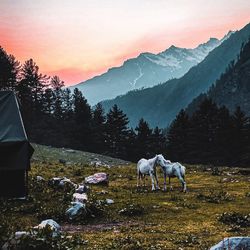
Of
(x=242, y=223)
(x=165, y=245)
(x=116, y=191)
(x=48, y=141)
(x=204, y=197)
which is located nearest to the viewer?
(x=165, y=245)

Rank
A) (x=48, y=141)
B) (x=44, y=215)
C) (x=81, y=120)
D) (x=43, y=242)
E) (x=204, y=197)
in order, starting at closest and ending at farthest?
(x=43, y=242), (x=44, y=215), (x=204, y=197), (x=48, y=141), (x=81, y=120)

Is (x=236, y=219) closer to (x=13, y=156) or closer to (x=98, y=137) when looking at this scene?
(x=13, y=156)

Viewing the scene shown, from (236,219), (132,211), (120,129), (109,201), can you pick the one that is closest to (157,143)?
(120,129)

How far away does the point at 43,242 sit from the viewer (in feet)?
35.9

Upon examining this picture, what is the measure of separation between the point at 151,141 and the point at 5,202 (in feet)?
254

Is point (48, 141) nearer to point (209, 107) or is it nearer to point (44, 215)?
point (209, 107)

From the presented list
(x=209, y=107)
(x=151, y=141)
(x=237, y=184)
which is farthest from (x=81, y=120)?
(x=237, y=184)

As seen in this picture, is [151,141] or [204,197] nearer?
[204,197]

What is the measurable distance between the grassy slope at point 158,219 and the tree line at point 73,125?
6735 centimetres

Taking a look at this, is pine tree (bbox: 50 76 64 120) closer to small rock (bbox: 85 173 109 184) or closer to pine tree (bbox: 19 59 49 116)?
pine tree (bbox: 19 59 49 116)

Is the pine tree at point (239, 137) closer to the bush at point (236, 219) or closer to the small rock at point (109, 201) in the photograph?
the small rock at point (109, 201)

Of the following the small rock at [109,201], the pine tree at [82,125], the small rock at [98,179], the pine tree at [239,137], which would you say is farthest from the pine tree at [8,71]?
the small rock at [109,201]

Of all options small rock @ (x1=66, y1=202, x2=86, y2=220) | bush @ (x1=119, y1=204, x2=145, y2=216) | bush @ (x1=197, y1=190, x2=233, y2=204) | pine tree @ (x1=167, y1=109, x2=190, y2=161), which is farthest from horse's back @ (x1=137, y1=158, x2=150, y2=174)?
pine tree @ (x1=167, y1=109, x2=190, y2=161)

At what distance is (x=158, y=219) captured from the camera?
19109 mm
